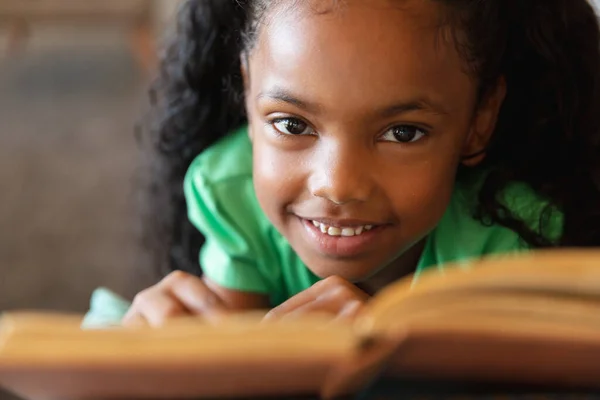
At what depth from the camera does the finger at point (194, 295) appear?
2.62ft

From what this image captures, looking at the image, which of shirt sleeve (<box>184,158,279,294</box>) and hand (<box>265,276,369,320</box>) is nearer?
hand (<box>265,276,369,320</box>)

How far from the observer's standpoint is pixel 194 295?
819mm

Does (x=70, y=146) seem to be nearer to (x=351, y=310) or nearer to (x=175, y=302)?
(x=175, y=302)

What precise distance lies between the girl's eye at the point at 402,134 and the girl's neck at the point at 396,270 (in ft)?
0.78

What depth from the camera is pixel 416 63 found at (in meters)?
0.73

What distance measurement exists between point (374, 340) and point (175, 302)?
0.47 meters

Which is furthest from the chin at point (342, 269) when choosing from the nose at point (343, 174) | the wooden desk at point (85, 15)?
the wooden desk at point (85, 15)

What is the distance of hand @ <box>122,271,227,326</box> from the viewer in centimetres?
80

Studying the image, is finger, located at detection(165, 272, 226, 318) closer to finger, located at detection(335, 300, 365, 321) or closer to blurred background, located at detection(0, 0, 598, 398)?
finger, located at detection(335, 300, 365, 321)

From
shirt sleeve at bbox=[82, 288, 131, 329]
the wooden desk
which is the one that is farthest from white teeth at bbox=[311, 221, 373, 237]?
the wooden desk

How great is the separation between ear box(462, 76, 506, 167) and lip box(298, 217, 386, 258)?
16cm

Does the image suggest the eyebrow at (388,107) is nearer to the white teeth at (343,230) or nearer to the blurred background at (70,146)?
the white teeth at (343,230)

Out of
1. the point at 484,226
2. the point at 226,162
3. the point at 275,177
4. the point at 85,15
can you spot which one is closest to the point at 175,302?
the point at 275,177

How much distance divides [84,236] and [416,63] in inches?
51.3
